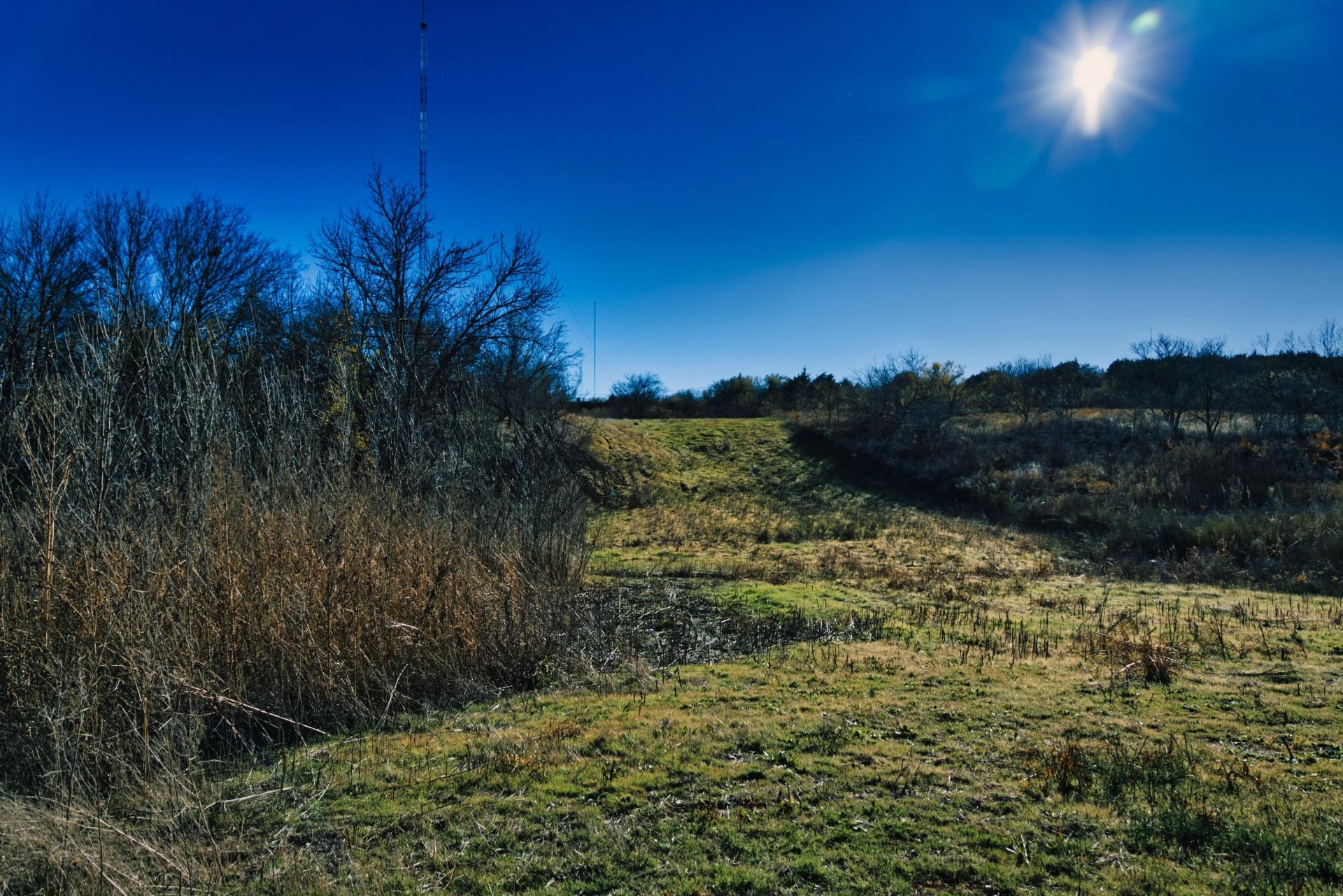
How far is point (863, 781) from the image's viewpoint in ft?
15.2

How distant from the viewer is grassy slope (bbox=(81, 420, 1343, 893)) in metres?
3.54

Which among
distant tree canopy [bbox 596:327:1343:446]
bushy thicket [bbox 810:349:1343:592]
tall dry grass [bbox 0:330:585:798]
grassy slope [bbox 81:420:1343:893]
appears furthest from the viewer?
distant tree canopy [bbox 596:327:1343:446]

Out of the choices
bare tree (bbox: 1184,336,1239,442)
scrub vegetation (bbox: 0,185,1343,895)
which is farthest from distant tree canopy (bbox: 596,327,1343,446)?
scrub vegetation (bbox: 0,185,1343,895)

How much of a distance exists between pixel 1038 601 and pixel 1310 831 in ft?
28.5

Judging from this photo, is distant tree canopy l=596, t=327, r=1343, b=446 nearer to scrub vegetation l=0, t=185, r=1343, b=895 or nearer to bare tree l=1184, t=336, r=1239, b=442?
bare tree l=1184, t=336, r=1239, b=442

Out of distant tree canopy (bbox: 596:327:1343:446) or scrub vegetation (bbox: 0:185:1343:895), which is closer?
scrub vegetation (bbox: 0:185:1343:895)

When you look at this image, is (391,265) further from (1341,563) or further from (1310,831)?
(1341,563)

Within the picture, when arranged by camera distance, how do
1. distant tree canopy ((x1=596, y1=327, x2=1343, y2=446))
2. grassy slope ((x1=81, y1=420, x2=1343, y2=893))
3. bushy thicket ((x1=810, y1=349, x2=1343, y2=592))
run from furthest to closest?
distant tree canopy ((x1=596, y1=327, x2=1343, y2=446)) → bushy thicket ((x1=810, y1=349, x2=1343, y2=592)) → grassy slope ((x1=81, y1=420, x2=1343, y2=893))

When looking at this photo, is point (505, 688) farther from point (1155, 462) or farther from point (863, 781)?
point (1155, 462)

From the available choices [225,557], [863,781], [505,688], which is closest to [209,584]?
[225,557]

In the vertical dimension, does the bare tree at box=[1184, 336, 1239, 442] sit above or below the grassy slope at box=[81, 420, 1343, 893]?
above

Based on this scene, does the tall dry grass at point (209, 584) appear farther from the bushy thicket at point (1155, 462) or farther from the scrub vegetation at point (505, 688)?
the bushy thicket at point (1155, 462)

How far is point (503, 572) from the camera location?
27.5 ft

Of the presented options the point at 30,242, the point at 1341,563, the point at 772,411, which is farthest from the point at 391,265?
the point at 772,411
